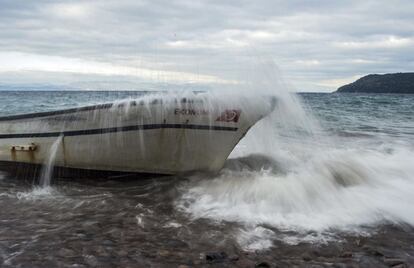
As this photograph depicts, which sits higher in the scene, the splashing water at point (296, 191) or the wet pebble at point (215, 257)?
the splashing water at point (296, 191)

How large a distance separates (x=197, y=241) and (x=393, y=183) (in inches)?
165

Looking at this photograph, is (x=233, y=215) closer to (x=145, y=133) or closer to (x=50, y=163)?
(x=145, y=133)

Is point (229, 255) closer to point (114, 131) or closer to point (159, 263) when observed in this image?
point (159, 263)

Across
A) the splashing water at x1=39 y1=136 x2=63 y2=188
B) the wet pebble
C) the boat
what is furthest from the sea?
the boat

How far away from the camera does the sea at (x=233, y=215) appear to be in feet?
14.4

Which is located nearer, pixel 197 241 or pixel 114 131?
pixel 197 241

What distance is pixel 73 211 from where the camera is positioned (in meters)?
6.06

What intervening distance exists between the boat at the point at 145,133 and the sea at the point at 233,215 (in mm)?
325

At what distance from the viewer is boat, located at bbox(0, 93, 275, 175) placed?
757 centimetres

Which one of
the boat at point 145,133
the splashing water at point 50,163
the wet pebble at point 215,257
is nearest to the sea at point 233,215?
the wet pebble at point 215,257

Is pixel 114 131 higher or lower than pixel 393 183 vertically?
higher

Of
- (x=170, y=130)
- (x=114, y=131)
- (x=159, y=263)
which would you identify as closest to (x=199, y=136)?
(x=170, y=130)

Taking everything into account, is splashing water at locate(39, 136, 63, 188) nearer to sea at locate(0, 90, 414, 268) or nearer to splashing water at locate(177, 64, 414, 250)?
sea at locate(0, 90, 414, 268)

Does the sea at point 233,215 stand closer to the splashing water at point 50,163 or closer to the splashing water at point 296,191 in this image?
the splashing water at point 296,191
